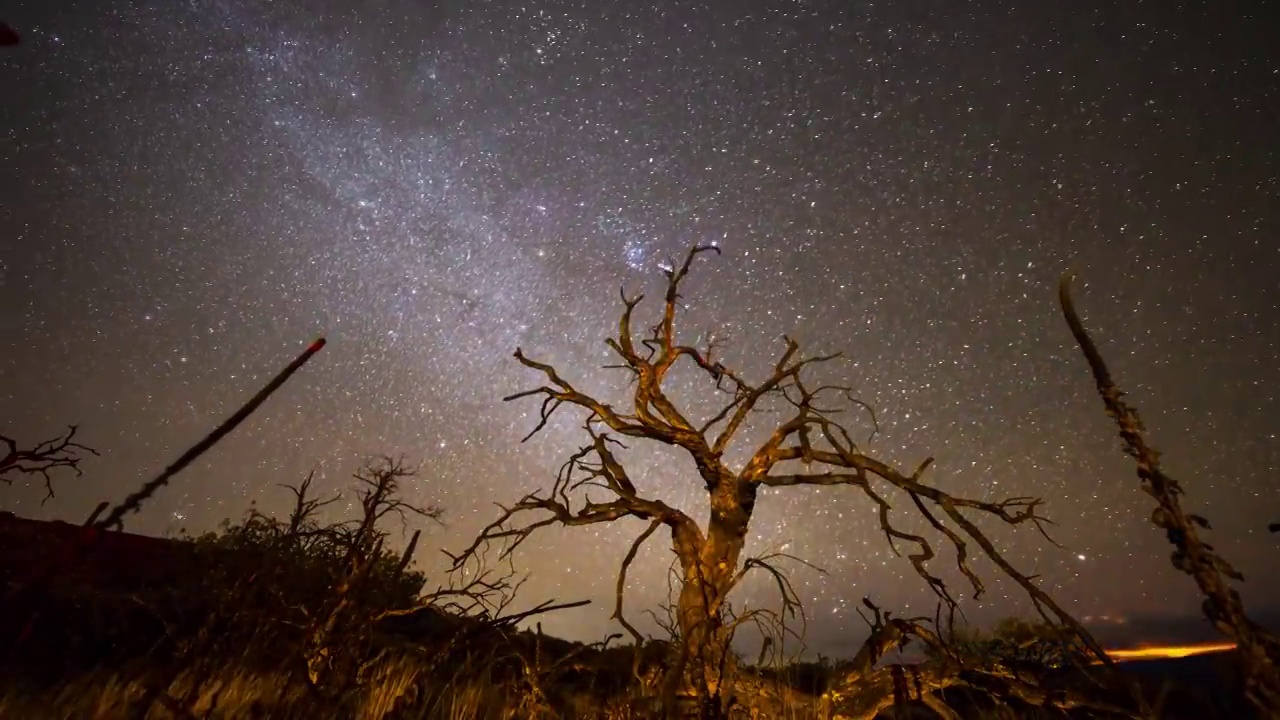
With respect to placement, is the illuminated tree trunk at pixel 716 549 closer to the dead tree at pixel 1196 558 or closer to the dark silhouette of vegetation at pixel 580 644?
the dark silhouette of vegetation at pixel 580 644

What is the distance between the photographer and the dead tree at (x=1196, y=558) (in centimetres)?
204

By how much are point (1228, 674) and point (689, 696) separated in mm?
6594

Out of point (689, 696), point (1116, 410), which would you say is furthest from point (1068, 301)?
point (689, 696)

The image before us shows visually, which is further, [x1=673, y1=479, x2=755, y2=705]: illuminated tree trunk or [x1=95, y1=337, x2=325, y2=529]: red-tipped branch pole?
[x1=673, y1=479, x2=755, y2=705]: illuminated tree trunk

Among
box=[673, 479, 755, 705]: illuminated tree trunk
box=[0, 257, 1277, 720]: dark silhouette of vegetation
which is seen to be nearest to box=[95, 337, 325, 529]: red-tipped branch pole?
box=[0, 257, 1277, 720]: dark silhouette of vegetation

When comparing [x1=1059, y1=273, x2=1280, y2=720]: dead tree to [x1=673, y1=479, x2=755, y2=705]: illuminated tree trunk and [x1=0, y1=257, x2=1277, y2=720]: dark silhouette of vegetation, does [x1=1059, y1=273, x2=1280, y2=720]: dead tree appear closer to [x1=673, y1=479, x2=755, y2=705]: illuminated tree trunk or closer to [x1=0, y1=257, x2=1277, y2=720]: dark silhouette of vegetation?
[x1=0, y1=257, x2=1277, y2=720]: dark silhouette of vegetation

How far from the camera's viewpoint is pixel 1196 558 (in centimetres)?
212

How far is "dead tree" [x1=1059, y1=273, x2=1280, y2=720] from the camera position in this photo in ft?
6.69

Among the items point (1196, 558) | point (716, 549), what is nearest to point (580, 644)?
point (716, 549)

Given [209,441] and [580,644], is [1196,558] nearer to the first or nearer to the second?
[209,441]

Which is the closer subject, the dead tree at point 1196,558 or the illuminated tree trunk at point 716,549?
the dead tree at point 1196,558

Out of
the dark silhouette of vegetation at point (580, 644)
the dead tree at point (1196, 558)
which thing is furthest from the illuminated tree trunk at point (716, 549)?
the dead tree at point (1196, 558)

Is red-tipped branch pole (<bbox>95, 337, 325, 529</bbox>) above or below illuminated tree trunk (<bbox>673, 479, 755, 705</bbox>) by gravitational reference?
below

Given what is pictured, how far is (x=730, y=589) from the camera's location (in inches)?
354
